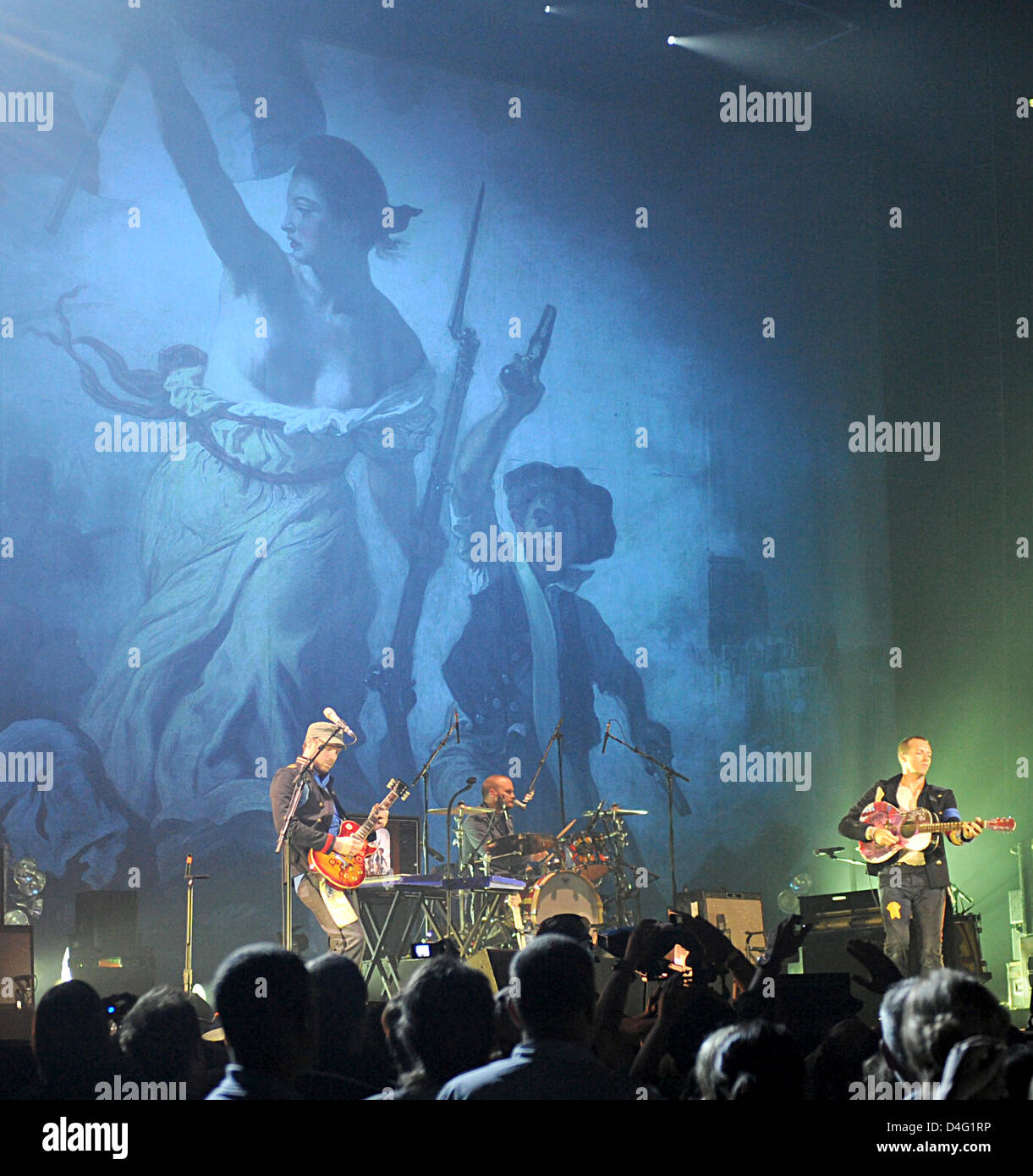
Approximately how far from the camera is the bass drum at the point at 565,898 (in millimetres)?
9719

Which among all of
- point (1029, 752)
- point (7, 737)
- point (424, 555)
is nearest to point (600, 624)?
point (424, 555)

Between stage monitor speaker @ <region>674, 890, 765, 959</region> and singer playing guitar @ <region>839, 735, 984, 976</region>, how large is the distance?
176cm

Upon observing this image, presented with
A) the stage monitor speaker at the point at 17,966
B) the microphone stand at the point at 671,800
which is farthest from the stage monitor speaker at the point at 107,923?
the microphone stand at the point at 671,800

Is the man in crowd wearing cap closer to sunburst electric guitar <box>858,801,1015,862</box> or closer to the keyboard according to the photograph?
the keyboard

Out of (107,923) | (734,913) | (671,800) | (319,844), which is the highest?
(671,800)

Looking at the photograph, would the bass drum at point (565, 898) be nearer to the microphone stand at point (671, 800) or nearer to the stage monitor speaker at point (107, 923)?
the microphone stand at point (671, 800)

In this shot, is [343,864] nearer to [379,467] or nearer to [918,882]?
[918,882]

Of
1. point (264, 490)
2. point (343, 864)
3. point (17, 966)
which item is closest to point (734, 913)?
point (343, 864)

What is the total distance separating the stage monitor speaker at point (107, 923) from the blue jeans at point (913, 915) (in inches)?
207

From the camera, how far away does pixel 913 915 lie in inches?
350

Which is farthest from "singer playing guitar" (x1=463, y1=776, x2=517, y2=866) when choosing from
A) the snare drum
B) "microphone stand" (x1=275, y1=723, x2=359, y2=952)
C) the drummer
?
"microphone stand" (x1=275, y1=723, x2=359, y2=952)

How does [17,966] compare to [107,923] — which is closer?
[17,966]

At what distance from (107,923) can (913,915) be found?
223 inches

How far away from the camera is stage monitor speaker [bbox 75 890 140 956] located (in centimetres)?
995
